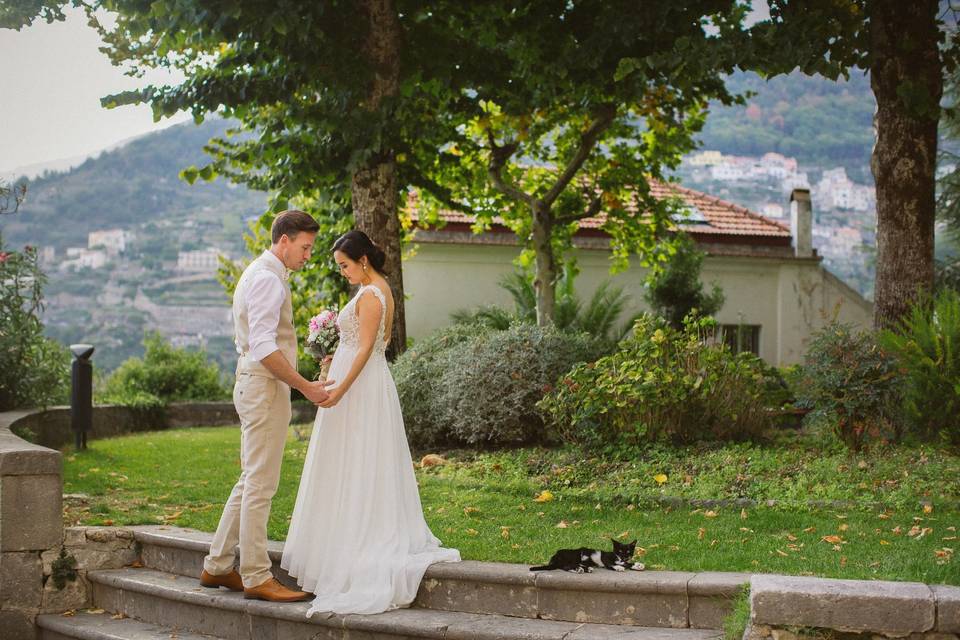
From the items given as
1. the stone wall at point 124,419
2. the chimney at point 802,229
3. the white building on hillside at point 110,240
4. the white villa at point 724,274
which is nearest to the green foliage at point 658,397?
the stone wall at point 124,419

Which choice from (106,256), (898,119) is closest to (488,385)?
(898,119)

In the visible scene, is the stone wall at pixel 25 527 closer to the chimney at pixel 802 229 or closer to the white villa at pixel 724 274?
the white villa at pixel 724 274

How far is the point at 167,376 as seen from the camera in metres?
20.4

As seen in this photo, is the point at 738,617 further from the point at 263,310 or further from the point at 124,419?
the point at 124,419

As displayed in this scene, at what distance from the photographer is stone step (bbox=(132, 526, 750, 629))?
5.27 meters

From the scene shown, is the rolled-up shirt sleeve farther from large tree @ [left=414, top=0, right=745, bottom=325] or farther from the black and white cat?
large tree @ [left=414, top=0, right=745, bottom=325]

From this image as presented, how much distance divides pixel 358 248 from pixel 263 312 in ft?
2.97

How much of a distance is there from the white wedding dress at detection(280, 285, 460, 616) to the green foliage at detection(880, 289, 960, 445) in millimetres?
5633

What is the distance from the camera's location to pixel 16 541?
692 cm

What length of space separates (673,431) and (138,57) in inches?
405

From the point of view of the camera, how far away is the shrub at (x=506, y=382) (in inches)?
422

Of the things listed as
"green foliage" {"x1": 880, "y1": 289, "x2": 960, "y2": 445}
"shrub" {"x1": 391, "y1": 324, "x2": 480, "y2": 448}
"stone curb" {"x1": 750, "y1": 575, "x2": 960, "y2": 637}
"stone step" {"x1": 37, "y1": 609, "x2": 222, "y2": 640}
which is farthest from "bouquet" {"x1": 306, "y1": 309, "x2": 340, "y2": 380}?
"green foliage" {"x1": 880, "y1": 289, "x2": 960, "y2": 445}

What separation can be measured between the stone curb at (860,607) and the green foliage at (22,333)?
10237mm

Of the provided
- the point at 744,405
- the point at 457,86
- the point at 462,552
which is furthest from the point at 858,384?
the point at 457,86
